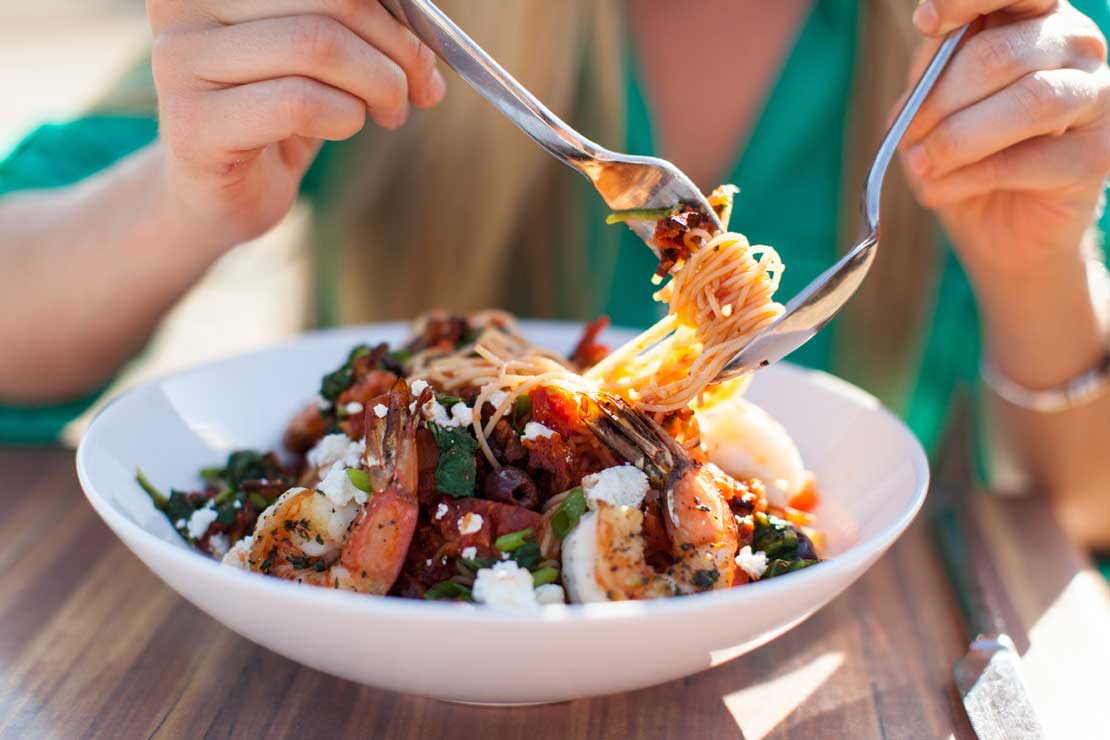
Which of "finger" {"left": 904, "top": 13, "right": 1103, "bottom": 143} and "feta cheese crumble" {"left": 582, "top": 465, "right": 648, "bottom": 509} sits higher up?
"finger" {"left": 904, "top": 13, "right": 1103, "bottom": 143}

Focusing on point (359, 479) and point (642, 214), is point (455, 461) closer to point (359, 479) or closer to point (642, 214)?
point (359, 479)

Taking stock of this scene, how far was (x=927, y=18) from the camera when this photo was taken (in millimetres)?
1812

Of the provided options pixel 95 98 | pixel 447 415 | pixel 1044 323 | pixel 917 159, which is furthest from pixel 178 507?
pixel 1044 323

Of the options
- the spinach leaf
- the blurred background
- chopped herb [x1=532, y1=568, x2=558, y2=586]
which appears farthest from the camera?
the blurred background

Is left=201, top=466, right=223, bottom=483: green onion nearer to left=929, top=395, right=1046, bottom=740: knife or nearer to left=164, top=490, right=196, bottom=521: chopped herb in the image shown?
left=164, top=490, right=196, bottom=521: chopped herb

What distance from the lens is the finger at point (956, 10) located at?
1776 mm

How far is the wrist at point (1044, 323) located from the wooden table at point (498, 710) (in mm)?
702

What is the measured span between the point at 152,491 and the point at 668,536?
98 centimetres

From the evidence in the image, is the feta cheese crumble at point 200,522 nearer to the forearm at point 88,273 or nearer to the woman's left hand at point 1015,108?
the forearm at point 88,273

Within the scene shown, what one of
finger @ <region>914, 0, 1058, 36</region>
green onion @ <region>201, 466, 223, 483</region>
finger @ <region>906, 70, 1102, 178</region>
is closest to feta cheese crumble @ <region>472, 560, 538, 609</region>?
green onion @ <region>201, 466, 223, 483</region>

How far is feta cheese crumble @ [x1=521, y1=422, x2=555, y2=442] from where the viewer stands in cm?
160

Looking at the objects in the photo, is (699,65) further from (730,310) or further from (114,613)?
(114,613)

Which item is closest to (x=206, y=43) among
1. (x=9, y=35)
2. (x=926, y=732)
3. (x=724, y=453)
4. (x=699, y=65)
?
(x=724, y=453)

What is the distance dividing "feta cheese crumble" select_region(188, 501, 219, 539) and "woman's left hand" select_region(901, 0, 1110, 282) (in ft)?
5.02
